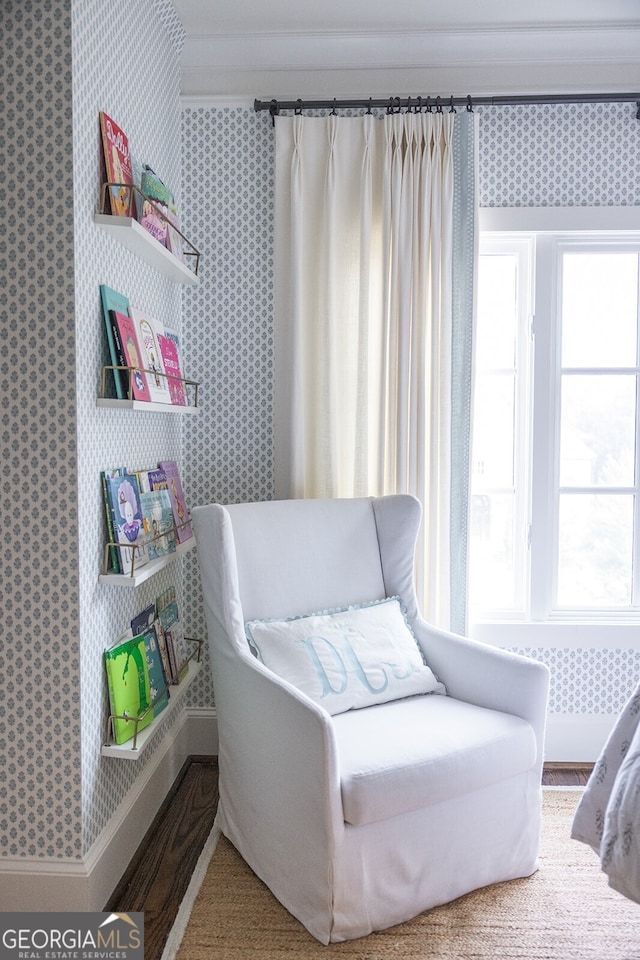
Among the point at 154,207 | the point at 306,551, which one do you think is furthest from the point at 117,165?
the point at 306,551

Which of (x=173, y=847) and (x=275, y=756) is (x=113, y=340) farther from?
(x=173, y=847)

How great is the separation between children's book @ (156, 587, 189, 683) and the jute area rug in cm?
63

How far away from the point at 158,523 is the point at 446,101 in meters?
1.84

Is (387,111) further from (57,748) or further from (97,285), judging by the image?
(57,748)

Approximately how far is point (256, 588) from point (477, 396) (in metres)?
1.24

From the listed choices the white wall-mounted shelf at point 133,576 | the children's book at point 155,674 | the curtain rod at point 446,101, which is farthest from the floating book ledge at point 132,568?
the curtain rod at point 446,101

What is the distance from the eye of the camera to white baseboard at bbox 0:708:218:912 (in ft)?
5.87

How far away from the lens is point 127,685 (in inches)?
79.6

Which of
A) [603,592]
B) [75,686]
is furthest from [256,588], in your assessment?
[603,592]

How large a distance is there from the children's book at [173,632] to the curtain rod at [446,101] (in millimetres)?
1826

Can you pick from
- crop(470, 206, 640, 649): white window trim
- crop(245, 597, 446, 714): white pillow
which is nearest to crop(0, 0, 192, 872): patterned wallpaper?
crop(245, 597, 446, 714): white pillow

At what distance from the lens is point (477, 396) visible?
2885 millimetres

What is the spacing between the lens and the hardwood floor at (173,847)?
1.89 metres

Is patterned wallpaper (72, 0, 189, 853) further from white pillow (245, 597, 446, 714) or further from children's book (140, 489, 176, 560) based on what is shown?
white pillow (245, 597, 446, 714)
